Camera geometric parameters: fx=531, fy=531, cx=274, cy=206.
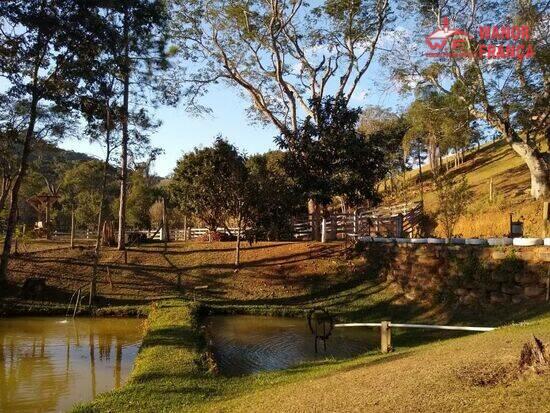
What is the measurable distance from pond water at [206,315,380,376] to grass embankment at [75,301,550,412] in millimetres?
1142

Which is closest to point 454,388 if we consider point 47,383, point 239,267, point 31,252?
point 47,383

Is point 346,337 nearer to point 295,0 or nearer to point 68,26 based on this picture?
point 68,26

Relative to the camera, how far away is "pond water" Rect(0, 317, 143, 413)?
27.4ft

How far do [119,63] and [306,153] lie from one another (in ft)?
28.2

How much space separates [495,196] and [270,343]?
767 inches

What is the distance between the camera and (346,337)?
543 inches

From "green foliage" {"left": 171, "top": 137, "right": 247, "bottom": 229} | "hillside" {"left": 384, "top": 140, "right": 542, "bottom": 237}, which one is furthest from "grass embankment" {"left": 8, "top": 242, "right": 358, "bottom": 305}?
"hillside" {"left": 384, "top": 140, "right": 542, "bottom": 237}

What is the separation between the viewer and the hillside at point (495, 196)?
22.3 metres

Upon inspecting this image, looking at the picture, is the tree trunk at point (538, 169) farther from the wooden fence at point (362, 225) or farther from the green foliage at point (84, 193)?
the green foliage at point (84, 193)

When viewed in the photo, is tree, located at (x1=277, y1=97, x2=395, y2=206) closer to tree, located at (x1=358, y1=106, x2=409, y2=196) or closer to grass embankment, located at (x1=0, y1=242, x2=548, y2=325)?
grass embankment, located at (x1=0, y1=242, x2=548, y2=325)

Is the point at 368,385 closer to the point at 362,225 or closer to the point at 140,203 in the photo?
the point at 362,225

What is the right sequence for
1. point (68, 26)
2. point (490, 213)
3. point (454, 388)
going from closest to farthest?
point (454, 388), point (68, 26), point (490, 213)

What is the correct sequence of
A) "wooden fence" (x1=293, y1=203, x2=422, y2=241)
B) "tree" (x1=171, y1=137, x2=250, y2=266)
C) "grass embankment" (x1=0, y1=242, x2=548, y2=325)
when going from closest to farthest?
"grass embankment" (x1=0, y1=242, x2=548, y2=325), "tree" (x1=171, y1=137, x2=250, y2=266), "wooden fence" (x1=293, y1=203, x2=422, y2=241)

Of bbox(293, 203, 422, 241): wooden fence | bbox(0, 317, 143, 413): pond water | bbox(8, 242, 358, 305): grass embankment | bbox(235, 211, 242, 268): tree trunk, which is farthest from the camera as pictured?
bbox(293, 203, 422, 241): wooden fence
